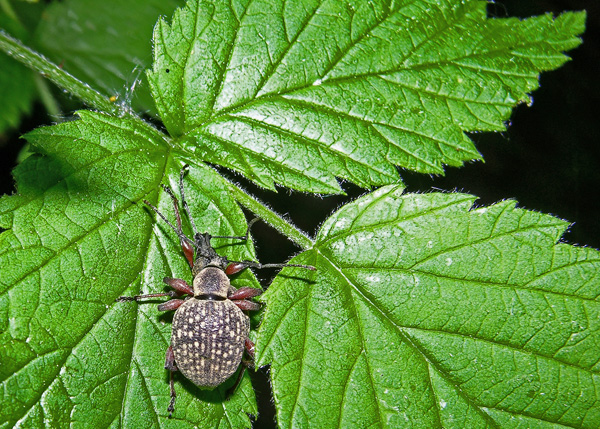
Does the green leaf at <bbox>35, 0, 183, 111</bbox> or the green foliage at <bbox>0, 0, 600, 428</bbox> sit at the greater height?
the green leaf at <bbox>35, 0, 183, 111</bbox>

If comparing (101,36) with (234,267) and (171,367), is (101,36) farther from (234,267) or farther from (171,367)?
(171,367)

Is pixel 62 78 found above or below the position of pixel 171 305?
above

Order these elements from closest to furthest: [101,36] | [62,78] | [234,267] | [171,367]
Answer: [171,367], [234,267], [62,78], [101,36]

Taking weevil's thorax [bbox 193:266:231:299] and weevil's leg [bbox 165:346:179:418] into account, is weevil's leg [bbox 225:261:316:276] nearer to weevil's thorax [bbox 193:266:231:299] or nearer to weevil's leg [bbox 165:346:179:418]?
weevil's thorax [bbox 193:266:231:299]

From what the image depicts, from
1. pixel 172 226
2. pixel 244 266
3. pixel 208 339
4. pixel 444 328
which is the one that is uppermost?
pixel 172 226

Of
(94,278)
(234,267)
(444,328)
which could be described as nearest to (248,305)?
(234,267)

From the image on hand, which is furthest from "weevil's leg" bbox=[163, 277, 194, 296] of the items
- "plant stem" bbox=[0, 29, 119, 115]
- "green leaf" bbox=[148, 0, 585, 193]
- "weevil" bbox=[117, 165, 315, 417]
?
"plant stem" bbox=[0, 29, 119, 115]
